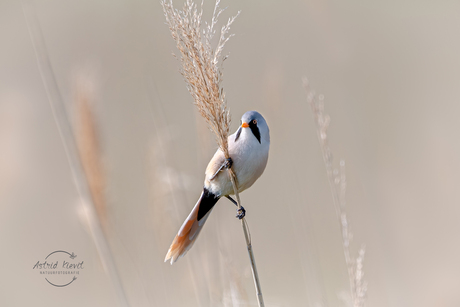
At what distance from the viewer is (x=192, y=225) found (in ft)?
6.66

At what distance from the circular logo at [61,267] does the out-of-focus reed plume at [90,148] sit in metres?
1.02

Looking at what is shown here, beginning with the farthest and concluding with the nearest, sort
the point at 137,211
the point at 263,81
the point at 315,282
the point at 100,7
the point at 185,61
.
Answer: the point at 100,7 < the point at 137,211 < the point at 263,81 < the point at 315,282 < the point at 185,61

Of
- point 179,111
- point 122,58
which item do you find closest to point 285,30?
point 179,111

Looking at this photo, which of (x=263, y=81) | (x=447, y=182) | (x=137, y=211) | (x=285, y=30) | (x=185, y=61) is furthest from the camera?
(x=285, y=30)

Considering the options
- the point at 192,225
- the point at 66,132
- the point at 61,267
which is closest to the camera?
the point at 66,132

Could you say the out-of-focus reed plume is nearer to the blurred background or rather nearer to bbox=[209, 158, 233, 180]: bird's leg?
the blurred background

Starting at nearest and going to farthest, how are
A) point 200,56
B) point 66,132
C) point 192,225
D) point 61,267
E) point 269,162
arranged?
point 200,56 < point 66,132 < point 192,225 < point 61,267 < point 269,162

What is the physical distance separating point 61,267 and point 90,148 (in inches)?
44.6

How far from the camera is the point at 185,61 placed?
1436 millimetres

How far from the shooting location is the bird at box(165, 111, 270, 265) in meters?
→ 1.81

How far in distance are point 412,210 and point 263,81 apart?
190cm

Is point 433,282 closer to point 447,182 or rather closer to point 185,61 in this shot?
point 447,182

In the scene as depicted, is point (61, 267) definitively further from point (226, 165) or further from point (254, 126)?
point (254, 126)

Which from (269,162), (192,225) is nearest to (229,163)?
(192,225)
